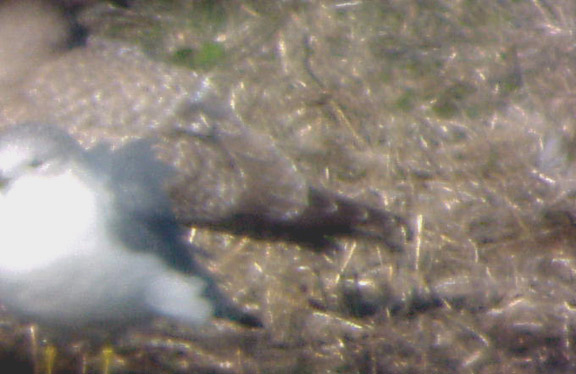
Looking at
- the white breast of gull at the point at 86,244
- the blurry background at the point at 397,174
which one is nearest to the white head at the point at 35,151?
the white breast of gull at the point at 86,244

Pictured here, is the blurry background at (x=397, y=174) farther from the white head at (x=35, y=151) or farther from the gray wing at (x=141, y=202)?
the white head at (x=35, y=151)

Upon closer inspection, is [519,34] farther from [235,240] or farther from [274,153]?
[235,240]

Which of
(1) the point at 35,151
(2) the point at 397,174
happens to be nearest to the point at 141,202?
(1) the point at 35,151

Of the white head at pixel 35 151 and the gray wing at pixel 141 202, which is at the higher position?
the white head at pixel 35 151

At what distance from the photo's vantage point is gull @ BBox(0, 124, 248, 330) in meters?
2.55

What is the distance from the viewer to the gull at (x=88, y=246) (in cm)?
255

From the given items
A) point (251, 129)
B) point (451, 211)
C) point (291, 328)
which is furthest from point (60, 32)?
point (451, 211)

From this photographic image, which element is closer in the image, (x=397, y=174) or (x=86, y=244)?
(x=86, y=244)

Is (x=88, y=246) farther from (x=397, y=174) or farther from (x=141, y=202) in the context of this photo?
(x=397, y=174)

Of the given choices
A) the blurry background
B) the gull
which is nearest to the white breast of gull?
the gull

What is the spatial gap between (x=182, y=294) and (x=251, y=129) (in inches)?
A: 30.9

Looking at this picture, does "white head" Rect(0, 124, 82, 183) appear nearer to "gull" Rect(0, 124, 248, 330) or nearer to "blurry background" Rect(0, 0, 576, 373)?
"gull" Rect(0, 124, 248, 330)

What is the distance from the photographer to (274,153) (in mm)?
2912

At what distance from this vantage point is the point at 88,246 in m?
2.62
